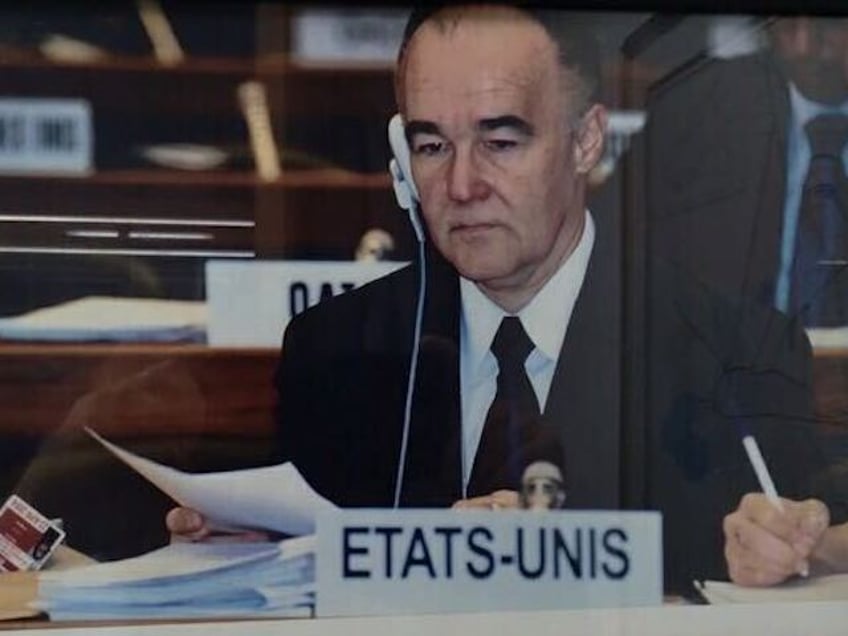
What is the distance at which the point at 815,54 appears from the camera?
8.46 ft

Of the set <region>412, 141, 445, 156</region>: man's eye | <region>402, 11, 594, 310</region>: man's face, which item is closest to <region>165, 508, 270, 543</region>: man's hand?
<region>402, 11, 594, 310</region>: man's face

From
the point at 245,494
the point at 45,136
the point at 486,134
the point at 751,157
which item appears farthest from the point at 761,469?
the point at 45,136

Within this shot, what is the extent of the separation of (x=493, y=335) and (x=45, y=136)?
805 mm

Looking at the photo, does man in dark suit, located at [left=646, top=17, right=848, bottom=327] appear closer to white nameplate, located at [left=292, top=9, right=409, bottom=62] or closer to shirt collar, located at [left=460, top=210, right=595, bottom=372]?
shirt collar, located at [left=460, top=210, right=595, bottom=372]

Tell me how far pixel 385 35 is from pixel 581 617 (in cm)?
102

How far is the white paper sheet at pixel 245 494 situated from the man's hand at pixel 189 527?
1 centimetres

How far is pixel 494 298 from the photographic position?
2539 millimetres

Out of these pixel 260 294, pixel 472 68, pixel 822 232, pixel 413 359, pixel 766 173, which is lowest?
pixel 413 359

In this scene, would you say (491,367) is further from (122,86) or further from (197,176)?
(122,86)

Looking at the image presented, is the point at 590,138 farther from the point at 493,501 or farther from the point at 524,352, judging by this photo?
the point at 493,501

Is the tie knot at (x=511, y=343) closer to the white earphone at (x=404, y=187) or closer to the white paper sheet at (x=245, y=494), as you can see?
the white earphone at (x=404, y=187)

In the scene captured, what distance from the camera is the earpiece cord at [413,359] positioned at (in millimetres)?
2482

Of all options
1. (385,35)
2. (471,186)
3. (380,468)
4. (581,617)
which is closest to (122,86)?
(385,35)

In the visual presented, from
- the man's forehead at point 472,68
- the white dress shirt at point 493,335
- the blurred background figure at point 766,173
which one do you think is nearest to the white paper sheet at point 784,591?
the blurred background figure at point 766,173
